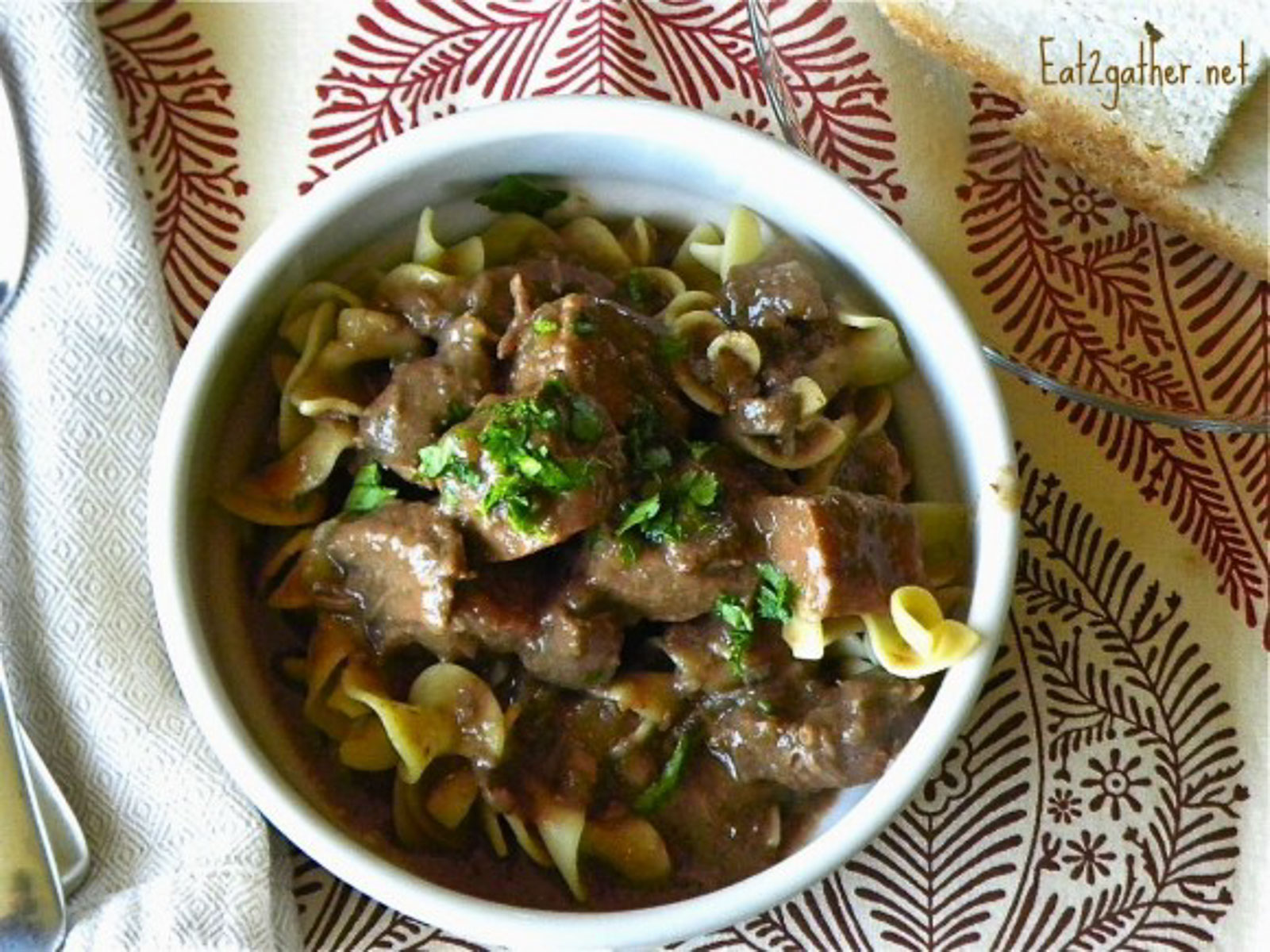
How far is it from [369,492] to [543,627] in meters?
0.38

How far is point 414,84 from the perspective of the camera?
11.0 ft

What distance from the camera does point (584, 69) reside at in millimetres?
3346

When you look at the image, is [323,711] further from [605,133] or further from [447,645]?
[605,133]

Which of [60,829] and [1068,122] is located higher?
[1068,122]

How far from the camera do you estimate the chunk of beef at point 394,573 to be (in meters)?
2.66

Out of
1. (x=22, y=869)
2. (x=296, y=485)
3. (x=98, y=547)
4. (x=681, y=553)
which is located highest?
(x=681, y=553)

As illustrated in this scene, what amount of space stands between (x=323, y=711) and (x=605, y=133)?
44.1 inches

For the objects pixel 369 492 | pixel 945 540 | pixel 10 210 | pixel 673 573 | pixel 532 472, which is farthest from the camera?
pixel 10 210

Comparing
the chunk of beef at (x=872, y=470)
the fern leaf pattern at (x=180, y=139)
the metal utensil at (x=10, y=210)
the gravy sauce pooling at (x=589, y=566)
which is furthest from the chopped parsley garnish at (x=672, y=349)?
the metal utensil at (x=10, y=210)

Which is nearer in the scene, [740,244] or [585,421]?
[585,421]

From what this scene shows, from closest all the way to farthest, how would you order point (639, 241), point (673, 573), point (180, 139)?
point (673, 573) → point (639, 241) → point (180, 139)

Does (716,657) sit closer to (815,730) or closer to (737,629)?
(737,629)

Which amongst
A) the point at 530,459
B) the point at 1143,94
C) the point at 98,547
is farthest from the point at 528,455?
the point at 1143,94

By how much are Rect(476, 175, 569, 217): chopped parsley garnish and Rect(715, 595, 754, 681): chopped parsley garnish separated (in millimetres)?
819
